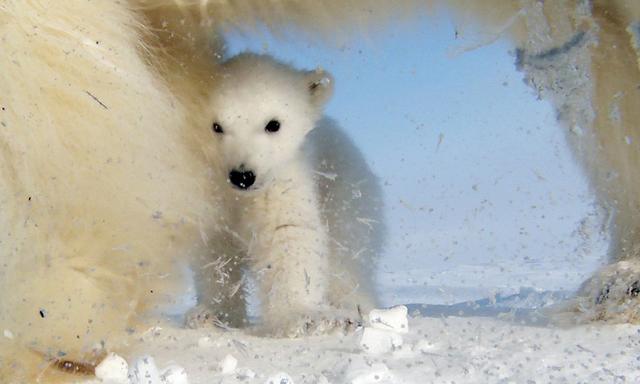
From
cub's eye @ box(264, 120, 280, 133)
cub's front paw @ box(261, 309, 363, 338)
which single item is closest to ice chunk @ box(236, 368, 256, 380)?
cub's front paw @ box(261, 309, 363, 338)

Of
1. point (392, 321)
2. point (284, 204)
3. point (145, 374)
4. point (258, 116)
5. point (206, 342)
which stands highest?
point (258, 116)

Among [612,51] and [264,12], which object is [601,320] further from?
[264,12]

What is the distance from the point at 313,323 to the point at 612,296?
2.68ft

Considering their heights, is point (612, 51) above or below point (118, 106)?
above

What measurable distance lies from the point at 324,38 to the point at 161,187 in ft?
2.17

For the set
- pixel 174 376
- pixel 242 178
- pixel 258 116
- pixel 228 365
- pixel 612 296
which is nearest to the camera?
pixel 174 376

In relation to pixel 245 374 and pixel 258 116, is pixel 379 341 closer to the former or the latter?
pixel 245 374

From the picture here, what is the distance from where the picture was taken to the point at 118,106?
238cm

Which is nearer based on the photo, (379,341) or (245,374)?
(245,374)

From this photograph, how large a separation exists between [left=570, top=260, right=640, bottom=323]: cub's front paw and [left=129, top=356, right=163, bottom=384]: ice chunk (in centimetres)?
112

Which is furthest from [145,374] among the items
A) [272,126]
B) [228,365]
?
[272,126]

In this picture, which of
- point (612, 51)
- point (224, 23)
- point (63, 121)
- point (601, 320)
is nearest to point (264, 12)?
point (224, 23)

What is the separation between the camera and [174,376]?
185 centimetres

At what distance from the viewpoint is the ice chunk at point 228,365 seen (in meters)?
1.95
